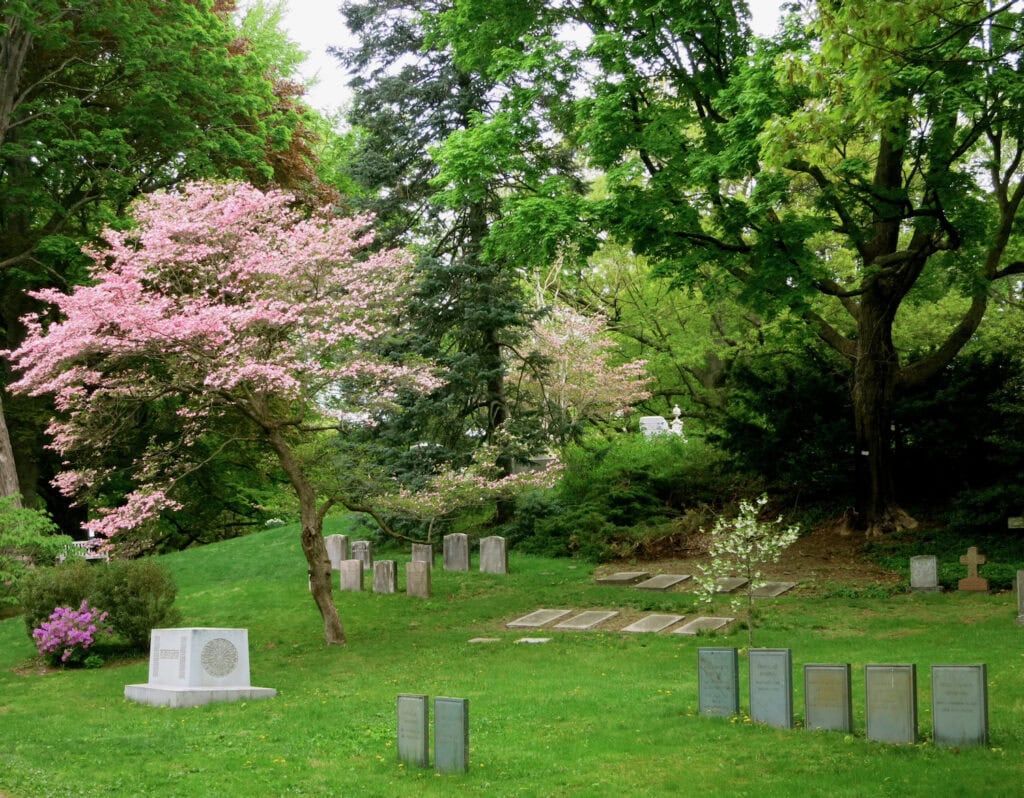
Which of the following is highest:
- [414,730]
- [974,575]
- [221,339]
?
[221,339]

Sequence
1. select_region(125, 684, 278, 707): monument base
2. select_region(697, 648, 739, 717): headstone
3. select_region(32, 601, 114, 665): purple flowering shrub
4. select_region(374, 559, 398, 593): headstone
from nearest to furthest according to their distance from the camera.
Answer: select_region(697, 648, 739, 717): headstone → select_region(125, 684, 278, 707): monument base → select_region(32, 601, 114, 665): purple flowering shrub → select_region(374, 559, 398, 593): headstone

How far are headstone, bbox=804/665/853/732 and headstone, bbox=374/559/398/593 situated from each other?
12.3 m

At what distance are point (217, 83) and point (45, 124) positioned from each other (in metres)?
3.85

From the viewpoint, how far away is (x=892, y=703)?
806 cm

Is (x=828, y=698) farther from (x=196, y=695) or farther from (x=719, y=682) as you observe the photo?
(x=196, y=695)

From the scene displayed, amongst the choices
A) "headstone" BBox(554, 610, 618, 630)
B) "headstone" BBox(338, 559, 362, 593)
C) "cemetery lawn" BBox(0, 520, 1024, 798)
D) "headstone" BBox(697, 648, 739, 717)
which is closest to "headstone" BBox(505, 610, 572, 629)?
"headstone" BBox(554, 610, 618, 630)

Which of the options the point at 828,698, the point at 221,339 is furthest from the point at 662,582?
→ the point at 828,698

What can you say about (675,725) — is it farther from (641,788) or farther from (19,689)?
(19,689)

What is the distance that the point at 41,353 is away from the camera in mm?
15672

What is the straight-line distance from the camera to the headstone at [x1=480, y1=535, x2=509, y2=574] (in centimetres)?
2125

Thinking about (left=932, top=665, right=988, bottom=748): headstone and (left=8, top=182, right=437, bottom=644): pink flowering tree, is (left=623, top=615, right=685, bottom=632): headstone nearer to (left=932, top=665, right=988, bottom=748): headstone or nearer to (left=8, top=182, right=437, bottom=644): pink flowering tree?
(left=8, top=182, right=437, bottom=644): pink flowering tree

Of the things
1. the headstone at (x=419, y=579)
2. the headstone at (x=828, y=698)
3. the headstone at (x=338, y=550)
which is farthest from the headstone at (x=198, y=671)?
the headstone at (x=338, y=550)

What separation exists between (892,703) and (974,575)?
9.56m

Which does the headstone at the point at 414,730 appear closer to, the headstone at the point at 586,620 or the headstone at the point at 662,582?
the headstone at the point at 586,620
